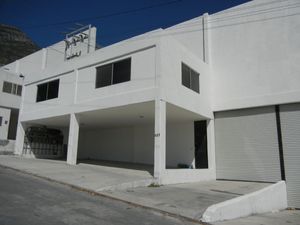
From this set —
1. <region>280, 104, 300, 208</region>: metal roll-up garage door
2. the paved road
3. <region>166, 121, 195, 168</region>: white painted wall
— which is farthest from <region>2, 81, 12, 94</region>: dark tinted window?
<region>280, 104, 300, 208</region>: metal roll-up garage door

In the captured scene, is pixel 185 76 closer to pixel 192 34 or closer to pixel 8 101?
pixel 192 34

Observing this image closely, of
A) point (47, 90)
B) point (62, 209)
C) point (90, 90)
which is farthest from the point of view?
point (47, 90)

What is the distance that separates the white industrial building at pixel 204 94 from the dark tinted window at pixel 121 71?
0.22 feet

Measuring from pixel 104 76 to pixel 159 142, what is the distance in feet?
19.0

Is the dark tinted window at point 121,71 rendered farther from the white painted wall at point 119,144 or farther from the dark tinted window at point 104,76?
the white painted wall at point 119,144

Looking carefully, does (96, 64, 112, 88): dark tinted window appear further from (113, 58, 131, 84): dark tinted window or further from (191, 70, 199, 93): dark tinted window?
(191, 70, 199, 93): dark tinted window

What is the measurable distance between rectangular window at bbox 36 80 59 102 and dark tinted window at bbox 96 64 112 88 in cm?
455

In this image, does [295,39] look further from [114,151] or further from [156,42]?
[114,151]

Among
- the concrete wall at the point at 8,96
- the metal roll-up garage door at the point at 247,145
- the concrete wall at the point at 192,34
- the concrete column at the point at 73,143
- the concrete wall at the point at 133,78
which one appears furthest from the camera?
the concrete wall at the point at 8,96

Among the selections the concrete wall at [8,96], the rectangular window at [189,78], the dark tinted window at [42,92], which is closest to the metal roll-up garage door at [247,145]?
the rectangular window at [189,78]

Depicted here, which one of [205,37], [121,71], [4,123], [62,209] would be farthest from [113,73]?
[4,123]

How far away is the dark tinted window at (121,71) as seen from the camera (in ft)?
48.5

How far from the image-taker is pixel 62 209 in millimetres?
6809

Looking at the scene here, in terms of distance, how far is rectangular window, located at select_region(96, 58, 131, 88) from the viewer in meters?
14.9
